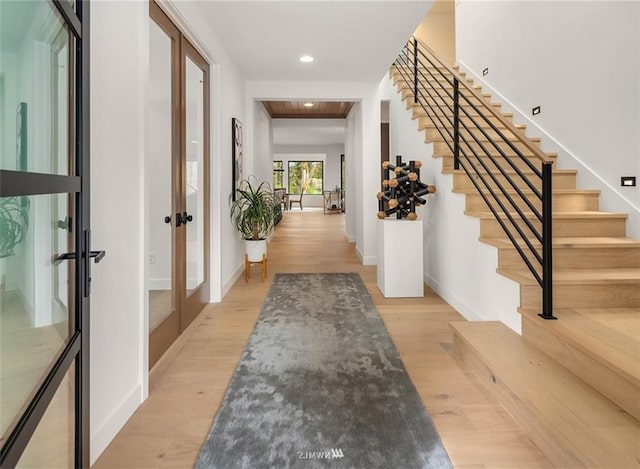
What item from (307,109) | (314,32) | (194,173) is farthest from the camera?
(307,109)

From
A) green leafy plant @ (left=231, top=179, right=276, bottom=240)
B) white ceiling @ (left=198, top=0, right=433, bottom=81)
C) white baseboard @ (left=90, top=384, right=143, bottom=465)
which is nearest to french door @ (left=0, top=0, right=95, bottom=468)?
white baseboard @ (left=90, top=384, right=143, bottom=465)

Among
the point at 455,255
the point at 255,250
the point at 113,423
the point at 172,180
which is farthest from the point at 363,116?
the point at 113,423

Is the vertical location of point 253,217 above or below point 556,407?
above

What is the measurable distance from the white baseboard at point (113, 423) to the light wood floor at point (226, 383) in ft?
0.08

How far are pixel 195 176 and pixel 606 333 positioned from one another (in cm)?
295

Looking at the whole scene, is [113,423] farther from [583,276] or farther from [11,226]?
[583,276]

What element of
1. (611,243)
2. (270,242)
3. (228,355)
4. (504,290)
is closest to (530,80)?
(611,243)

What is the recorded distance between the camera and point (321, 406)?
178 cm

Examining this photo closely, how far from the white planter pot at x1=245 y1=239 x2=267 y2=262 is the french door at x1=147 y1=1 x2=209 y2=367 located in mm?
1136

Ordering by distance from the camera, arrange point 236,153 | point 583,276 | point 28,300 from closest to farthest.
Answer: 1. point 28,300
2. point 583,276
3. point 236,153

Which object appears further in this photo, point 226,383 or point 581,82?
point 581,82

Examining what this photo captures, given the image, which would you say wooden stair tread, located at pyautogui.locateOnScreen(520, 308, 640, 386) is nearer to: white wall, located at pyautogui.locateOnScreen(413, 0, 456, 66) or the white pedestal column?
the white pedestal column

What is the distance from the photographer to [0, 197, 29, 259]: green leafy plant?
868mm

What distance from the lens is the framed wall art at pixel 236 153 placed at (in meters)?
4.18
